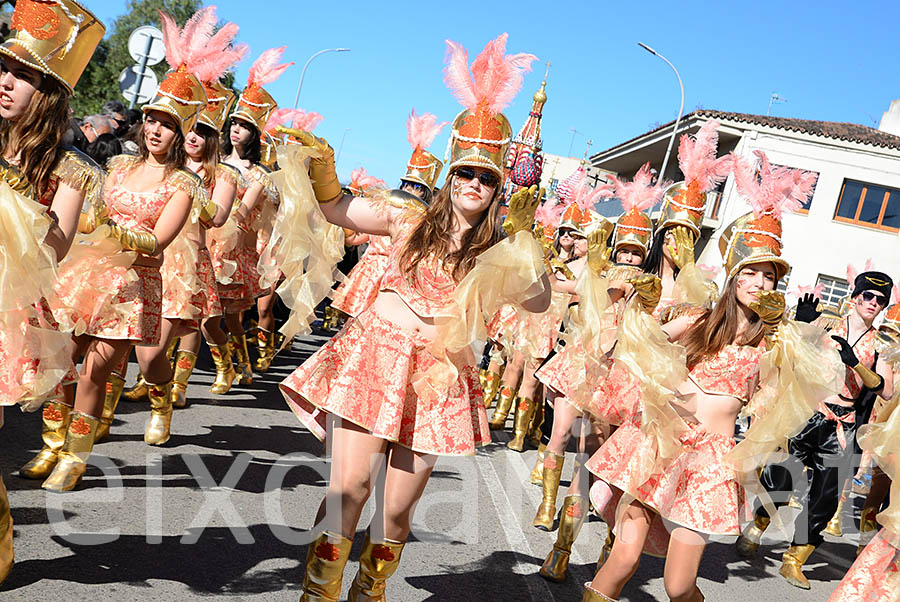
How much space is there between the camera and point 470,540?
5148mm

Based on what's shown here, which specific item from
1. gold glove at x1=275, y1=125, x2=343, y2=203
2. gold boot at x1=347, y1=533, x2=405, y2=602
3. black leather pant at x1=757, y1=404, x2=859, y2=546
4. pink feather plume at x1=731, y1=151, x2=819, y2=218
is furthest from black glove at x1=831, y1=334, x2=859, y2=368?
gold glove at x1=275, y1=125, x2=343, y2=203

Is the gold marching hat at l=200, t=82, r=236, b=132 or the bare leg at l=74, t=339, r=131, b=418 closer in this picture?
the bare leg at l=74, t=339, r=131, b=418

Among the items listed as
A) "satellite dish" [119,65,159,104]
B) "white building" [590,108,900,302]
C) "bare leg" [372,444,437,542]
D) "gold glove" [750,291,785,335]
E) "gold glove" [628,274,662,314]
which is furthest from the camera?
"white building" [590,108,900,302]

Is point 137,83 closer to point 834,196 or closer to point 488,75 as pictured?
point 488,75

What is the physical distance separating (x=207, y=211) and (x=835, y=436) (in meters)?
5.49

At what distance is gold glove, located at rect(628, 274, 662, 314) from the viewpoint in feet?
13.6

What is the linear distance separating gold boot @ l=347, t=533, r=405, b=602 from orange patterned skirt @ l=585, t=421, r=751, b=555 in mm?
1120

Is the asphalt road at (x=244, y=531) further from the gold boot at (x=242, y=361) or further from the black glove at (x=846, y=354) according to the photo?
the black glove at (x=846, y=354)

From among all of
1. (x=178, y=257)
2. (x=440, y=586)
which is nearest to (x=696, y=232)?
(x=440, y=586)

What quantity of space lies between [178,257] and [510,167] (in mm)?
3127

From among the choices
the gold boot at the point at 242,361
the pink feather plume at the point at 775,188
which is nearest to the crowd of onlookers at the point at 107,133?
the gold boot at the point at 242,361

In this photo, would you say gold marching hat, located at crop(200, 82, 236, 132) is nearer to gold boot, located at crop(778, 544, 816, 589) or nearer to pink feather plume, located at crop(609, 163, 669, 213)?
pink feather plume, located at crop(609, 163, 669, 213)

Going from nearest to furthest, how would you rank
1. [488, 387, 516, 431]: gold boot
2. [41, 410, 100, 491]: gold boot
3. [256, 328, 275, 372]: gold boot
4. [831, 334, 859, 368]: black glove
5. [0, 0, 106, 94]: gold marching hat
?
[0, 0, 106, 94]: gold marching hat, [41, 410, 100, 491]: gold boot, [831, 334, 859, 368]: black glove, [488, 387, 516, 431]: gold boot, [256, 328, 275, 372]: gold boot

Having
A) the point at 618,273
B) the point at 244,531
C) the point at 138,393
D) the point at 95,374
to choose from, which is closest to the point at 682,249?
the point at 618,273
